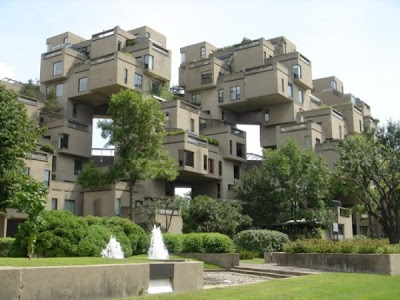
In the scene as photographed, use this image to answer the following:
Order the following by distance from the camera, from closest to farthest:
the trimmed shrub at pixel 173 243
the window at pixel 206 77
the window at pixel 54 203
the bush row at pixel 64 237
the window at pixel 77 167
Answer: the bush row at pixel 64 237
the trimmed shrub at pixel 173 243
the window at pixel 54 203
the window at pixel 77 167
the window at pixel 206 77

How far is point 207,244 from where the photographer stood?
92.2 ft

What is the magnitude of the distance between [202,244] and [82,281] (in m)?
17.8

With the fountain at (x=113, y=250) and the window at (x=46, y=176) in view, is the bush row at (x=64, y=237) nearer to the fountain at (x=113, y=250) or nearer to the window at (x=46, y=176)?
the fountain at (x=113, y=250)

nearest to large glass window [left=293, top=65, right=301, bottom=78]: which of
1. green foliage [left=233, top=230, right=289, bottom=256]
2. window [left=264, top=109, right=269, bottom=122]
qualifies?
window [left=264, top=109, right=269, bottom=122]

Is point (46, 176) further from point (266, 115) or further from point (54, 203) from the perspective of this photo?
point (266, 115)

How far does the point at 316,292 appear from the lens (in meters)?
12.6

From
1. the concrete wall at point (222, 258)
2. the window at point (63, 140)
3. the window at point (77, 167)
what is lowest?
the concrete wall at point (222, 258)

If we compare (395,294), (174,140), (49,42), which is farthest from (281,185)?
(49,42)

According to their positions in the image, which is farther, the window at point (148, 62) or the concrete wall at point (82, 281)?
the window at point (148, 62)

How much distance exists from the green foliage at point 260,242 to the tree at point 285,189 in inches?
393

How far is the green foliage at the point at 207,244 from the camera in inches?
1093

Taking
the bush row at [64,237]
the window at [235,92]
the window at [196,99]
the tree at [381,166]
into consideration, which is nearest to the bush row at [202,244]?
the bush row at [64,237]

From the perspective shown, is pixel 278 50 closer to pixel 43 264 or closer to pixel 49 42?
pixel 49 42

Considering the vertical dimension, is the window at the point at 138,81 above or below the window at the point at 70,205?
above
